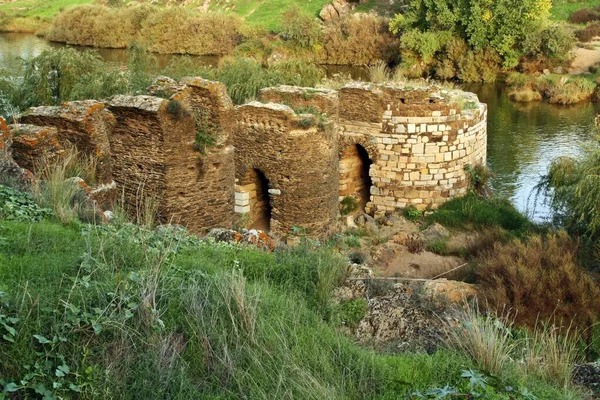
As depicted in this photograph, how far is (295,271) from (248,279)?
18.8 inches

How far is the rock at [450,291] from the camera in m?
8.33

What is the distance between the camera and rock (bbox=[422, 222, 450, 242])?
635 inches

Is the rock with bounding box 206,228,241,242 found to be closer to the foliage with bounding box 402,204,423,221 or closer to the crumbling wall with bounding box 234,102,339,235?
the crumbling wall with bounding box 234,102,339,235

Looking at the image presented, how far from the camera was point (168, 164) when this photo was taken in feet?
36.4

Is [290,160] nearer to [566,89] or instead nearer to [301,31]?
[566,89]

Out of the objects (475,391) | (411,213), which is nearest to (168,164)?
(475,391)

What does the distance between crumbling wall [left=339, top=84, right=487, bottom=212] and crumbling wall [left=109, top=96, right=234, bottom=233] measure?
6.70m

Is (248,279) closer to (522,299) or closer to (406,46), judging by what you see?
(522,299)

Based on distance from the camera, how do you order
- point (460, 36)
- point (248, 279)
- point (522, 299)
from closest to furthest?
point (248, 279) < point (522, 299) < point (460, 36)

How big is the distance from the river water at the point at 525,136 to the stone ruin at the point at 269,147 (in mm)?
2263

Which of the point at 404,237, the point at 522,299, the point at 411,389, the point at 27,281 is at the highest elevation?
the point at 27,281

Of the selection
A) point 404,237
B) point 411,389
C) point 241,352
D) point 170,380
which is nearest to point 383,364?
point 411,389

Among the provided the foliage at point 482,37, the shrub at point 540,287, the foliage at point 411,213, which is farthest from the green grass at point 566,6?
the shrub at point 540,287

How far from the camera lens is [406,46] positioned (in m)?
40.4
